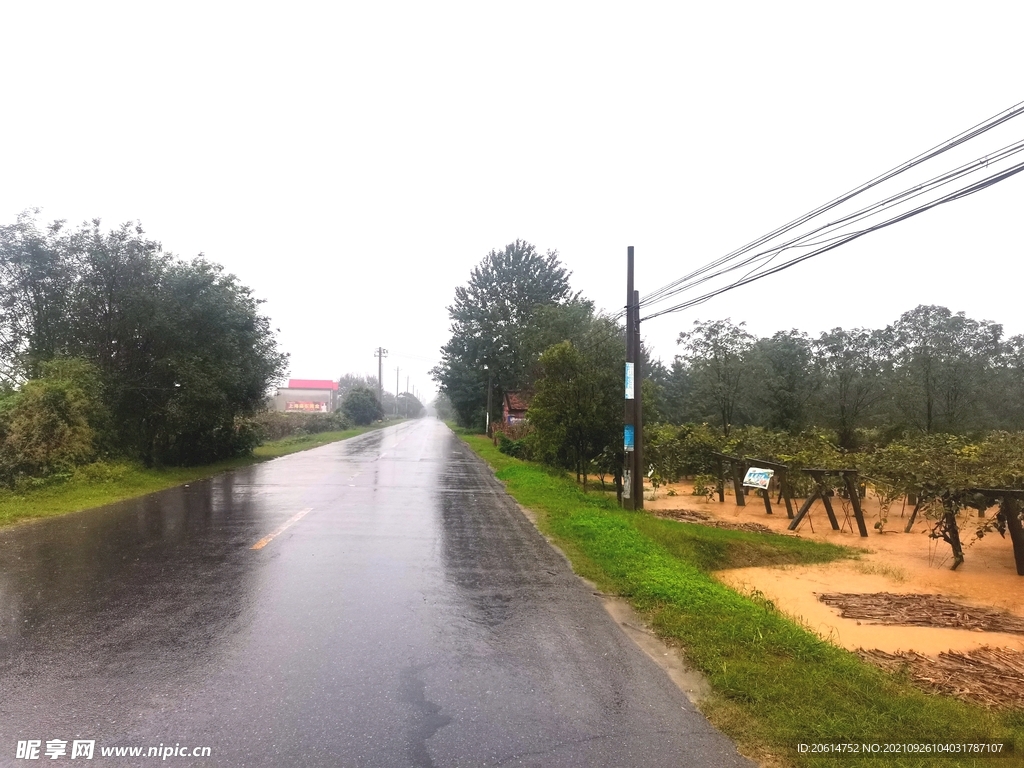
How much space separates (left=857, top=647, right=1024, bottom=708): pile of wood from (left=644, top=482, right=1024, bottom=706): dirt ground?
18cm

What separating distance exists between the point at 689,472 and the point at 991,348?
14.8 metres

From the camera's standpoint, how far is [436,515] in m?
12.3

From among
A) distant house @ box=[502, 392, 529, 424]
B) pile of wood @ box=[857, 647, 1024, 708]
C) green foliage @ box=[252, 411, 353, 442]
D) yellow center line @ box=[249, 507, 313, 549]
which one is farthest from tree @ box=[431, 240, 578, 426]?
pile of wood @ box=[857, 647, 1024, 708]

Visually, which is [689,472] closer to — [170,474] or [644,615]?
[644,615]

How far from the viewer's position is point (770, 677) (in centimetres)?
475

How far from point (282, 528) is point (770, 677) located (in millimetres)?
7887

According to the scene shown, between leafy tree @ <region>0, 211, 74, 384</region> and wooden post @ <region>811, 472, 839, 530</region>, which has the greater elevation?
leafy tree @ <region>0, 211, 74, 384</region>

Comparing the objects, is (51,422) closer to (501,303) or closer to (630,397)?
(630,397)

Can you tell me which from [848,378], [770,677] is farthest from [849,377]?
[770,677]

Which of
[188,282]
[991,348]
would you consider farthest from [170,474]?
[991,348]

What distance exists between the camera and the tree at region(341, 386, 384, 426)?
67625 millimetres

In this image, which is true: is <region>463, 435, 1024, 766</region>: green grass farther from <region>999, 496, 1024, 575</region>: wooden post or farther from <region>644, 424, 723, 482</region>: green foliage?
<region>644, 424, 723, 482</region>: green foliage

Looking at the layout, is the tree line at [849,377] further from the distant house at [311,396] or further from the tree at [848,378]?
the distant house at [311,396]

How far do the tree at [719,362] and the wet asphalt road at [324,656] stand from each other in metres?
19.8
